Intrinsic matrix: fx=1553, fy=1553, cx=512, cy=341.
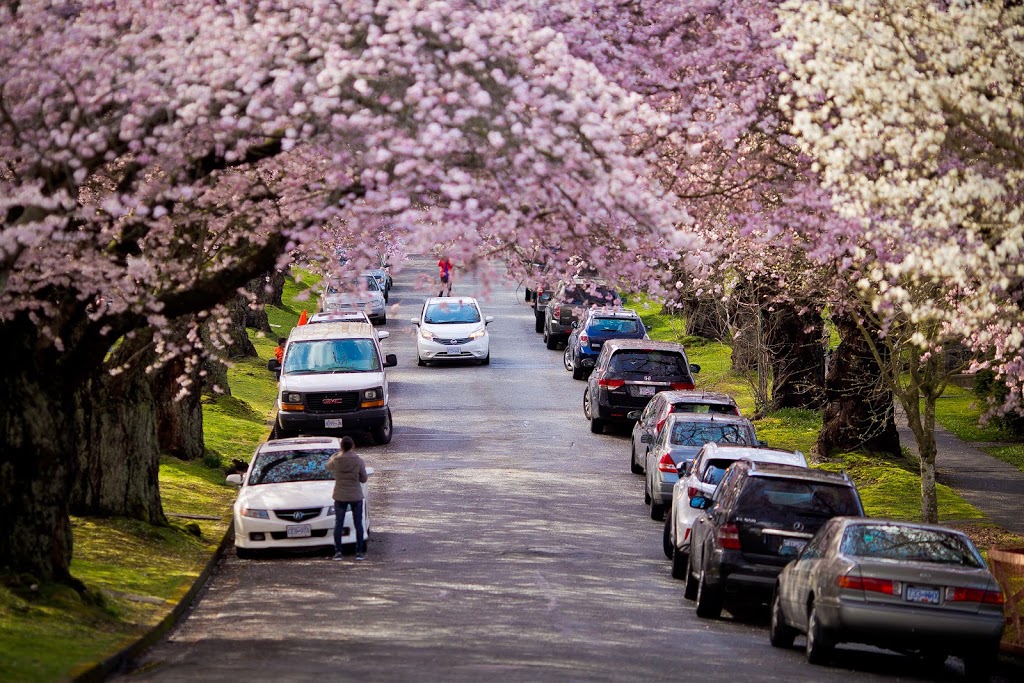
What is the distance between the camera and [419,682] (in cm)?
1266

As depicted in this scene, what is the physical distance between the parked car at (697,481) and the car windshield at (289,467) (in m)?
5.04

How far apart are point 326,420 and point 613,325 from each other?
45.7 ft

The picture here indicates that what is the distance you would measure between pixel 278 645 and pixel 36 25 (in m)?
6.24

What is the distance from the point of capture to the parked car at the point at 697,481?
2005 centimetres

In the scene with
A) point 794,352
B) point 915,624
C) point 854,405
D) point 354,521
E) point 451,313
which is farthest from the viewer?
point 451,313

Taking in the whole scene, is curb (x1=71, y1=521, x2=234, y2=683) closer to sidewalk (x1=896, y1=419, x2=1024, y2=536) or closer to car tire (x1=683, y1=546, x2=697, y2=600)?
car tire (x1=683, y1=546, x2=697, y2=600)

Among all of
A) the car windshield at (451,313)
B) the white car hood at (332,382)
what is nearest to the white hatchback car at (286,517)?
the white car hood at (332,382)

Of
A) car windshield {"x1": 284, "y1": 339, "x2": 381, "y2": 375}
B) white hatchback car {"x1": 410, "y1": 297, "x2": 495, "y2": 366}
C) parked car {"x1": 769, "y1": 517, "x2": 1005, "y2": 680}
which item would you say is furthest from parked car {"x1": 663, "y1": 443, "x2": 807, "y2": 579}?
white hatchback car {"x1": 410, "y1": 297, "x2": 495, "y2": 366}

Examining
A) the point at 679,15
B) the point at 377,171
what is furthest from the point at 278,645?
→ the point at 679,15

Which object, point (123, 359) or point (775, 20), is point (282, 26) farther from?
point (123, 359)

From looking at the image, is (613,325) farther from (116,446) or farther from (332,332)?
(116,446)

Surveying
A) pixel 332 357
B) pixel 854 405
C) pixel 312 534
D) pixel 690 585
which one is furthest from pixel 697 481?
pixel 332 357

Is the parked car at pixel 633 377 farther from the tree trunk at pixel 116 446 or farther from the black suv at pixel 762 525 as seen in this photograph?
the black suv at pixel 762 525

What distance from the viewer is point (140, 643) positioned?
15250mm
